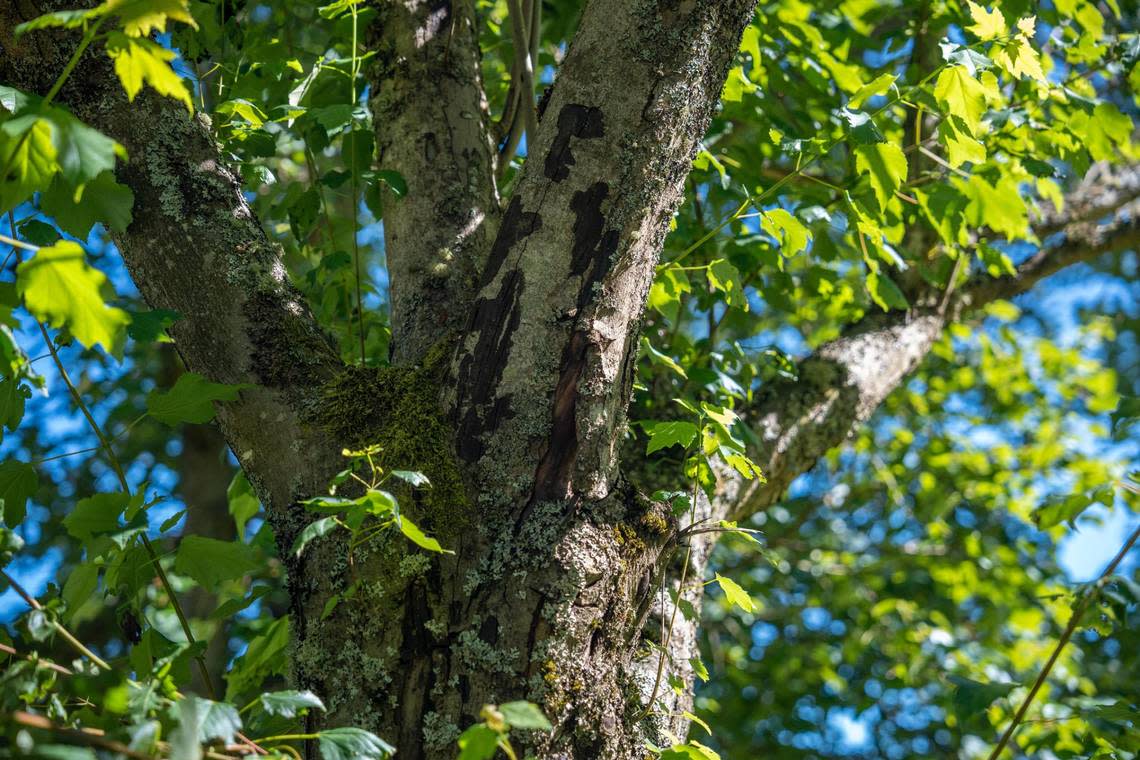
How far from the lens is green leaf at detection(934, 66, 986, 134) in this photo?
172 cm

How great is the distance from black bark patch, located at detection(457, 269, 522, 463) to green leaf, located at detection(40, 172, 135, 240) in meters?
0.61

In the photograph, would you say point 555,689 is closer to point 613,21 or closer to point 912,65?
point 613,21

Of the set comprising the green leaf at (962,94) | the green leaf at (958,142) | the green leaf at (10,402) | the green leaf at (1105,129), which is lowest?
the green leaf at (10,402)

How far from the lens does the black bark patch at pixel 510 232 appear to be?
1563mm

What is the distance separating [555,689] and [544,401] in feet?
1.51

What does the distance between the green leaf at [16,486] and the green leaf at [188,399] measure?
0.26 metres

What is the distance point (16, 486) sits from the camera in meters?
1.53

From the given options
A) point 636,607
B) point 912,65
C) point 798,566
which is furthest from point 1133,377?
point 636,607

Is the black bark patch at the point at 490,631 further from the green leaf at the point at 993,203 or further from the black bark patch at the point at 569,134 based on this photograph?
the green leaf at the point at 993,203

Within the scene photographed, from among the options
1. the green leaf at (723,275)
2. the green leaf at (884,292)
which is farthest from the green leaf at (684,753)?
the green leaf at (884,292)

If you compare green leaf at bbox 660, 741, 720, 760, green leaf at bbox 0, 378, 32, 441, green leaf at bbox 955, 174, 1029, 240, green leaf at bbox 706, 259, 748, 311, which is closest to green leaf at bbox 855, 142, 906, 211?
green leaf at bbox 706, 259, 748, 311

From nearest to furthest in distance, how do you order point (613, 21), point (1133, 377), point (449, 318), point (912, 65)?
→ point (613, 21) < point (449, 318) < point (912, 65) < point (1133, 377)

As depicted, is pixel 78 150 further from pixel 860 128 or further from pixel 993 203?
pixel 993 203

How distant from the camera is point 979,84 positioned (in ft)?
5.70
